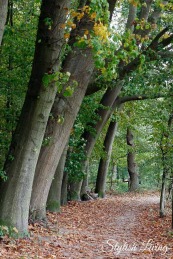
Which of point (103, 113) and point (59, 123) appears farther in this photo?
point (103, 113)

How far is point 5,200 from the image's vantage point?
6789 mm

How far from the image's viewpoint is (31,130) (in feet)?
22.6

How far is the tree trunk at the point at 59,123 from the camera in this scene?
8.21 m

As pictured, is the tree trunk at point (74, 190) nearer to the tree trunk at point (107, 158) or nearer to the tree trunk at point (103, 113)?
the tree trunk at point (103, 113)

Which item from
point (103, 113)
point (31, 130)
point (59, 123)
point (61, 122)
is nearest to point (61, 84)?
point (31, 130)

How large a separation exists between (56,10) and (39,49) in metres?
0.86

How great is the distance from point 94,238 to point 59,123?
2.98 metres

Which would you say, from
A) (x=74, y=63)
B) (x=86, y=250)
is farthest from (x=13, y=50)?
(x=86, y=250)

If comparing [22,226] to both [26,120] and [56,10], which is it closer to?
[26,120]

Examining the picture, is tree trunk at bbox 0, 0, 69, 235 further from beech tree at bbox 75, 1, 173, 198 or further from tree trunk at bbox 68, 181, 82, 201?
tree trunk at bbox 68, 181, 82, 201

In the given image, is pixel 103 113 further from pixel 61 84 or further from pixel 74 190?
pixel 61 84

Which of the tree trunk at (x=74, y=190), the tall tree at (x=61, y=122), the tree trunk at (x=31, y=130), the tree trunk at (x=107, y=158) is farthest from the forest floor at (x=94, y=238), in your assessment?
the tree trunk at (x=107, y=158)

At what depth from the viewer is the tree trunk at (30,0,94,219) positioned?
821 centimetres

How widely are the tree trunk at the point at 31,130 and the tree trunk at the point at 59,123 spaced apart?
127 centimetres
